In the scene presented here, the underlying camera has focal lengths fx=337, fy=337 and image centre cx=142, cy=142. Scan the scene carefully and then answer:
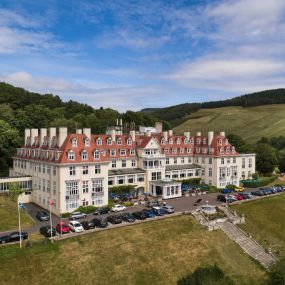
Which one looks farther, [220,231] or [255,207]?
[255,207]

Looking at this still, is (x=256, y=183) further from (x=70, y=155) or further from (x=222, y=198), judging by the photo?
(x=70, y=155)

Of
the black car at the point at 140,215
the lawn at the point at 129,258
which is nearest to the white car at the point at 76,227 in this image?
the lawn at the point at 129,258

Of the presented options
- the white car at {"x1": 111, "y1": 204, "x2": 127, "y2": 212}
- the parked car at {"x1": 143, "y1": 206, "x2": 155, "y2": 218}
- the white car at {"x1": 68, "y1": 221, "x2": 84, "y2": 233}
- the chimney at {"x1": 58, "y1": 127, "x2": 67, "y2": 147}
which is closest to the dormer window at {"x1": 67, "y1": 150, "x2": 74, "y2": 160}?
the chimney at {"x1": 58, "y1": 127, "x2": 67, "y2": 147}

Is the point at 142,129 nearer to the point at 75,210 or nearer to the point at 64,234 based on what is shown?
the point at 75,210

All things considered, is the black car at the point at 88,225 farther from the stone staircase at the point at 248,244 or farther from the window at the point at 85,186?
the stone staircase at the point at 248,244

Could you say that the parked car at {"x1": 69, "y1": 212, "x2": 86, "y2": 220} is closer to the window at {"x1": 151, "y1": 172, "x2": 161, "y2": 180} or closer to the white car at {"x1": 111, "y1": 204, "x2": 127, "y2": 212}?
the white car at {"x1": 111, "y1": 204, "x2": 127, "y2": 212}

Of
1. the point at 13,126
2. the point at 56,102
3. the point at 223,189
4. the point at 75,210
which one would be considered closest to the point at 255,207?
the point at 223,189
